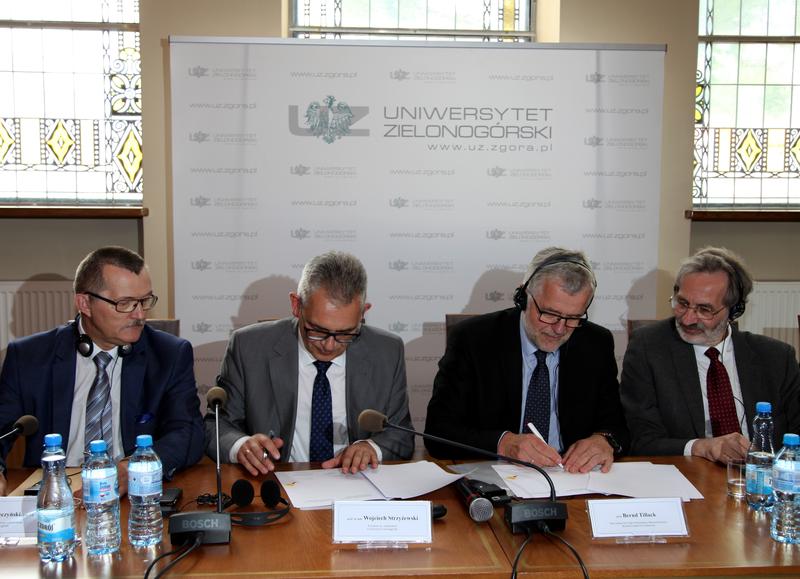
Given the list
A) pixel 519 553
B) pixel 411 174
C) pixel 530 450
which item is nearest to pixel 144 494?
pixel 519 553

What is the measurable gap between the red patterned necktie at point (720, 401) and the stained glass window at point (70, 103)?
374cm

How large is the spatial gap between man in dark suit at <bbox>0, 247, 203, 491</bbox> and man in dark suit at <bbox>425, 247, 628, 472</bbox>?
852 mm

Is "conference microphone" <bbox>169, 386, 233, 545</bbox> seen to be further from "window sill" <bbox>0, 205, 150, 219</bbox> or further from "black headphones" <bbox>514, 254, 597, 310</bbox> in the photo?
"window sill" <bbox>0, 205, 150, 219</bbox>

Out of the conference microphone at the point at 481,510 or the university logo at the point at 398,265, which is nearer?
the conference microphone at the point at 481,510

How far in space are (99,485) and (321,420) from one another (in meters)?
0.92

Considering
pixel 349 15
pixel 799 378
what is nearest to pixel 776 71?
pixel 349 15

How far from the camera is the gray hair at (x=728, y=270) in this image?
2797 mm

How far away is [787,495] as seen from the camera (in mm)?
1782

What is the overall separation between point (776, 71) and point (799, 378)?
343 centimetres

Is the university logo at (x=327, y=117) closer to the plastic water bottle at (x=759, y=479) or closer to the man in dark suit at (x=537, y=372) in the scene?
the man in dark suit at (x=537, y=372)

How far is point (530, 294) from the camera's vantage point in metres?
2.62

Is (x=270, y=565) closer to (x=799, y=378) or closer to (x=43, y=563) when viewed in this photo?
(x=43, y=563)

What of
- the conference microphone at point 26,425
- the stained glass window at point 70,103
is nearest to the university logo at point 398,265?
the stained glass window at point 70,103

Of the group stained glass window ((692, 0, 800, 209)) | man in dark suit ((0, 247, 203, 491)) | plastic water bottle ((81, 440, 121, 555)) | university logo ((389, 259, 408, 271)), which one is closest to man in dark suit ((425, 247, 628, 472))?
man in dark suit ((0, 247, 203, 491))
